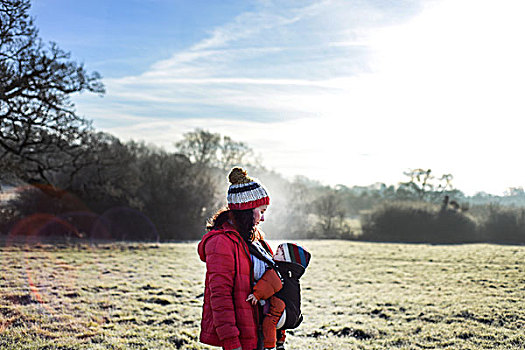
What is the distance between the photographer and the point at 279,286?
2.79 metres

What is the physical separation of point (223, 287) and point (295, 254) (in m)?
0.62

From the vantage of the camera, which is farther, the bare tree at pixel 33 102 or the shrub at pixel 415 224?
the shrub at pixel 415 224

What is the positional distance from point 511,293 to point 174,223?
2344 cm

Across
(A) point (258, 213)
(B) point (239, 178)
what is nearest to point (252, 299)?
(A) point (258, 213)

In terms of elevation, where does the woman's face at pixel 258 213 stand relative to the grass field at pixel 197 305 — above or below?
above

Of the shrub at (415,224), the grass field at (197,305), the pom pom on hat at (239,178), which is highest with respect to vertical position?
the pom pom on hat at (239,178)

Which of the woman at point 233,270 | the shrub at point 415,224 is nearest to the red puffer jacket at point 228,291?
the woman at point 233,270

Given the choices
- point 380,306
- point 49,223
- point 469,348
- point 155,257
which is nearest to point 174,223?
point 49,223

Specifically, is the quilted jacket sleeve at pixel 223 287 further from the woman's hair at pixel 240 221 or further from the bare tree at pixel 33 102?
the bare tree at pixel 33 102

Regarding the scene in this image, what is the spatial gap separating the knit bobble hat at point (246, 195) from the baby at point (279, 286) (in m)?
0.31

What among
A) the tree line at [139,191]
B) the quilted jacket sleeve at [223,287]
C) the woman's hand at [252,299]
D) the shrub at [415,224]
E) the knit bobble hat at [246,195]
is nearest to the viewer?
the quilted jacket sleeve at [223,287]

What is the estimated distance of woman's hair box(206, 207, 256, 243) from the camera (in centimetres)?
288

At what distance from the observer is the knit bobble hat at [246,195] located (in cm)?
288

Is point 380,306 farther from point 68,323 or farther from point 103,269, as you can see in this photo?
point 103,269
